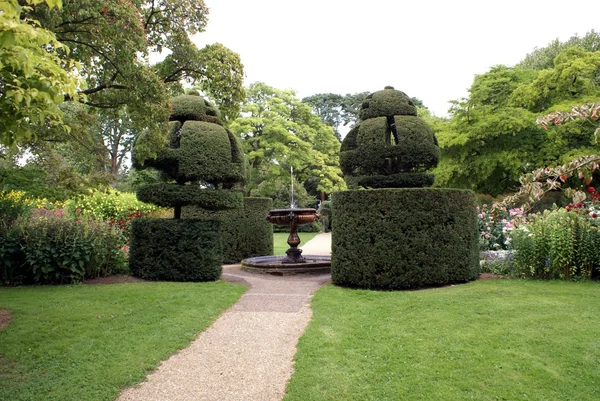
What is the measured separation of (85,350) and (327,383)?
8.88 ft

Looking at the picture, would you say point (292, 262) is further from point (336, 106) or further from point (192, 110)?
point (336, 106)

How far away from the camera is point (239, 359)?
465 centimetres

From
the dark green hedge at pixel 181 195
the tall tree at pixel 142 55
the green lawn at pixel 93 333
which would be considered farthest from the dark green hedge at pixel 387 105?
the green lawn at pixel 93 333

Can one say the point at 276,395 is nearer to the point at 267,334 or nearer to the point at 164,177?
the point at 267,334

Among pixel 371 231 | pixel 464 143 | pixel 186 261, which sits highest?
pixel 464 143

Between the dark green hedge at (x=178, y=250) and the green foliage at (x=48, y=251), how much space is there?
0.98 metres

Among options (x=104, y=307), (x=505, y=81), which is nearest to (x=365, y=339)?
(x=104, y=307)

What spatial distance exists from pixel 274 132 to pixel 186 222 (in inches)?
605

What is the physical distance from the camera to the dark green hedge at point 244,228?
12.8 m

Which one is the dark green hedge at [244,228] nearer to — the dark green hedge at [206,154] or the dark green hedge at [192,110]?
the dark green hedge at [206,154]

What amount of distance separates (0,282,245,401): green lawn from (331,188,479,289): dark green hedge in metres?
2.47

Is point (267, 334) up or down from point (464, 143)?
down

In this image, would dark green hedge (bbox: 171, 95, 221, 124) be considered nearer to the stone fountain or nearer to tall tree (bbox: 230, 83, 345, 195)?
the stone fountain

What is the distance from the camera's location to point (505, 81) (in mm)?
18109
